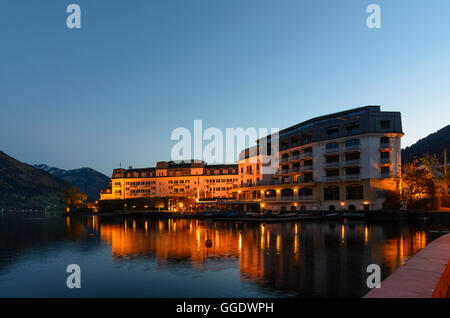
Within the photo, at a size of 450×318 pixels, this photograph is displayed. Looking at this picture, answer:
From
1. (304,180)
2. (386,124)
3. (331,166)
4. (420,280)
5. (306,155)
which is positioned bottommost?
(420,280)

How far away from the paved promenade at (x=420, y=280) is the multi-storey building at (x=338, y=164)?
62836mm

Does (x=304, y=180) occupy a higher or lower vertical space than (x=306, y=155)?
lower

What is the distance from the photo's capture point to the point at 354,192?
78.3m

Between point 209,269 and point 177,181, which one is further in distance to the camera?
point 177,181

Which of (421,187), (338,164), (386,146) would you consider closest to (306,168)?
(338,164)

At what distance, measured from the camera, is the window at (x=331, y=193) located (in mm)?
81812

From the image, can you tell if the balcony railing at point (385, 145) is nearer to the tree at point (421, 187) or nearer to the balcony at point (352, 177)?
the tree at point (421, 187)

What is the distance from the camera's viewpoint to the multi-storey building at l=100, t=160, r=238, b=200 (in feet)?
519

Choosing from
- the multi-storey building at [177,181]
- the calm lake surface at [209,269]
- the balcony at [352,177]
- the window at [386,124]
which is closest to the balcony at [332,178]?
the balcony at [352,177]

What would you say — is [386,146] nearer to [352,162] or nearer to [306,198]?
[352,162]

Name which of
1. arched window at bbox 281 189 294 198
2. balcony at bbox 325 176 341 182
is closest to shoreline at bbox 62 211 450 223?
balcony at bbox 325 176 341 182

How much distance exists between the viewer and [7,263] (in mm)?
29156

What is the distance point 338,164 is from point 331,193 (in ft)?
24.5

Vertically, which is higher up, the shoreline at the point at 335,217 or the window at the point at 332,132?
the window at the point at 332,132
